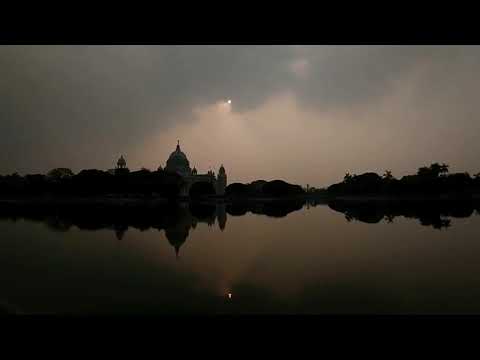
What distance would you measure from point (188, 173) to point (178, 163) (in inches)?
208

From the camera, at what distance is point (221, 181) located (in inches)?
4230

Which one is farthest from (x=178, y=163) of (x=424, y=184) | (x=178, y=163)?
(x=424, y=184)

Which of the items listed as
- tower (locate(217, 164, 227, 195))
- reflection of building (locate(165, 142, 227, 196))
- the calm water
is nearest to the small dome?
reflection of building (locate(165, 142, 227, 196))

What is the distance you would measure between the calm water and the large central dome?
266 feet


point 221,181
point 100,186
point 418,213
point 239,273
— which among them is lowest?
point 239,273

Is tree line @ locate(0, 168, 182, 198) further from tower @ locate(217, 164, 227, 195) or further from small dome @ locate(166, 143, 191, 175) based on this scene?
tower @ locate(217, 164, 227, 195)

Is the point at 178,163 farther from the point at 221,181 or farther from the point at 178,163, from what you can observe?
the point at 221,181

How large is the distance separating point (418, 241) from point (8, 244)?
2318 cm

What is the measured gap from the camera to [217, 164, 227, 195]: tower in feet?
348

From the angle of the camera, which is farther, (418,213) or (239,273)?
(418,213)

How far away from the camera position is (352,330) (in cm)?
323

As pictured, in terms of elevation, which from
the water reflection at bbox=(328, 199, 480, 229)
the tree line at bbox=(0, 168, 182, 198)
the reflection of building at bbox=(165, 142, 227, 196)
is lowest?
the water reflection at bbox=(328, 199, 480, 229)
